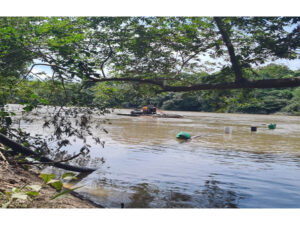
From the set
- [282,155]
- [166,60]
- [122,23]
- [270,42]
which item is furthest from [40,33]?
[282,155]

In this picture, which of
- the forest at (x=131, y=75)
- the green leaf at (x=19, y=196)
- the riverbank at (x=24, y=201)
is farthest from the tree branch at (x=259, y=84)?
the green leaf at (x=19, y=196)

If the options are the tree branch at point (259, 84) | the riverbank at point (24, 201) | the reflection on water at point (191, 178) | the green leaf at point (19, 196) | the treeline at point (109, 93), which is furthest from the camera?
the treeline at point (109, 93)

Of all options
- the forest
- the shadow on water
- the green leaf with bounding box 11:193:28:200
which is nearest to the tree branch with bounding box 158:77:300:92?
the forest

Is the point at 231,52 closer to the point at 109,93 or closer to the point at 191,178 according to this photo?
the point at 109,93

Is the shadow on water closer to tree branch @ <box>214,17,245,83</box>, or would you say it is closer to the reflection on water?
the reflection on water

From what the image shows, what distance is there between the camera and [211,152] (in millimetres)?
14289

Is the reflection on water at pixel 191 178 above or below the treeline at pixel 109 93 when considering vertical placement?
below

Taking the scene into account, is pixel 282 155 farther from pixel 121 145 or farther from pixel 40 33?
pixel 40 33

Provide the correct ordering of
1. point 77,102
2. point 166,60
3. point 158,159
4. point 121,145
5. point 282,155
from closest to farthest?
point 77,102 < point 166,60 < point 158,159 < point 282,155 < point 121,145

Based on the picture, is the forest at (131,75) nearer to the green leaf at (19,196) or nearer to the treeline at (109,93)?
the treeline at (109,93)

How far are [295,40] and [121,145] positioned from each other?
34.0ft

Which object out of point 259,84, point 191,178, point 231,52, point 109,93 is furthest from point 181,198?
point 109,93

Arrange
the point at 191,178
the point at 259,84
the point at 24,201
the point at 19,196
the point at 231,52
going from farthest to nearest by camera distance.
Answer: the point at 191,178, the point at 231,52, the point at 259,84, the point at 24,201, the point at 19,196

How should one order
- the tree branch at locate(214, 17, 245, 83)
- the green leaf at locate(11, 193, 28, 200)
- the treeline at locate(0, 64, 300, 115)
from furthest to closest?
the treeline at locate(0, 64, 300, 115) → the tree branch at locate(214, 17, 245, 83) → the green leaf at locate(11, 193, 28, 200)
